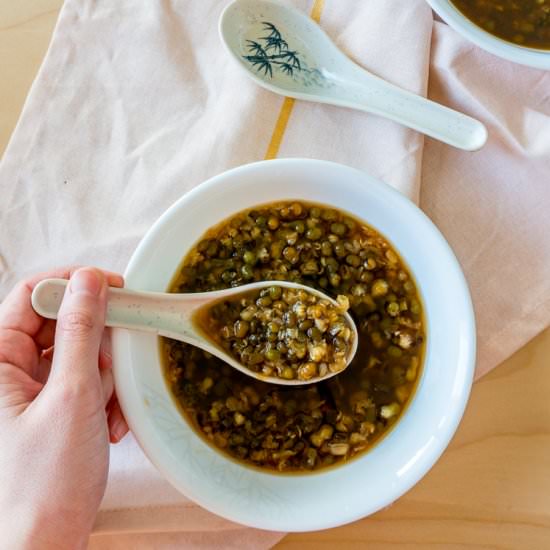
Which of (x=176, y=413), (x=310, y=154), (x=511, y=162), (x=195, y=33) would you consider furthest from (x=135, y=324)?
(x=511, y=162)

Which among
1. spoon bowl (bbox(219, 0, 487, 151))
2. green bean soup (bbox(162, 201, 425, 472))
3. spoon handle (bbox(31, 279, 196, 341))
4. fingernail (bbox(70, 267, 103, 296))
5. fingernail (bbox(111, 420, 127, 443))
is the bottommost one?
fingernail (bbox(111, 420, 127, 443))

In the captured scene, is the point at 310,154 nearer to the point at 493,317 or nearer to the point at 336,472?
the point at 493,317

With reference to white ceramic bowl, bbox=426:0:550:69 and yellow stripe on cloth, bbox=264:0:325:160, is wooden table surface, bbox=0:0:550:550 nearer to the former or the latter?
white ceramic bowl, bbox=426:0:550:69

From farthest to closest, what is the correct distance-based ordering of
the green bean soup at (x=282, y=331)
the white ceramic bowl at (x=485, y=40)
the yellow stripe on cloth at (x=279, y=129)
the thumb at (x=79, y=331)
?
the yellow stripe on cloth at (x=279, y=129)
the white ceramic bowl at (x=485, y=40)
the green bean soup at (x=282, y=331)
the thumb at (x=79, y=331)

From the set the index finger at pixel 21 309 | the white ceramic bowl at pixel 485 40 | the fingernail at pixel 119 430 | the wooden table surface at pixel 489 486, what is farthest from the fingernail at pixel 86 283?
the white ceramic bowl at pixel 485 40

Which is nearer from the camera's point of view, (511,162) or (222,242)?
(222,242)

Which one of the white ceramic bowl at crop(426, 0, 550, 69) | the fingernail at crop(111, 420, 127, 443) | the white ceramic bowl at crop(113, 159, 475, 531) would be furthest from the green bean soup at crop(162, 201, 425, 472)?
the white ceramic bowl at crop(426, 0, 550, 69)

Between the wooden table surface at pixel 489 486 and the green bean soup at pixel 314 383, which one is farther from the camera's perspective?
the wooden table surface at pixel 489 486

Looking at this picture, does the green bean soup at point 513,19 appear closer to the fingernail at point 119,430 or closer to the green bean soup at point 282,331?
the green bean soup at point 282,331
